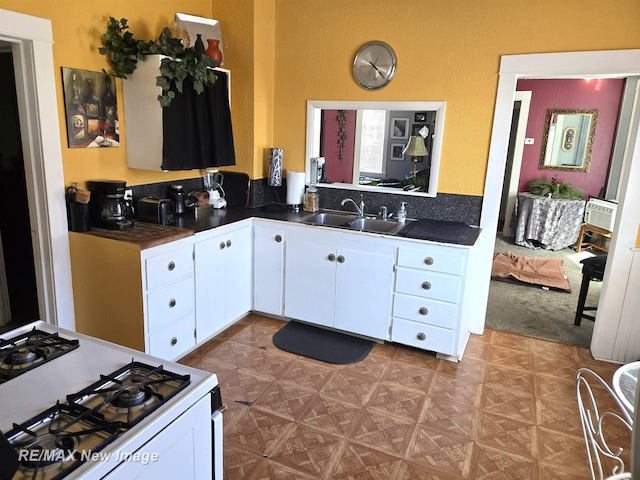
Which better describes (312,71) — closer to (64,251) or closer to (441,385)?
(64,251)

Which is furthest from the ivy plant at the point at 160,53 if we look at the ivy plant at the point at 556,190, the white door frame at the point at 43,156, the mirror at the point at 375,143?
the ivy plant at the point at 556,190

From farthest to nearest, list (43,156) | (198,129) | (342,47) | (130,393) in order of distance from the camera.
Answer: (342,47) < (198,129) < (43,156) < (130,393)

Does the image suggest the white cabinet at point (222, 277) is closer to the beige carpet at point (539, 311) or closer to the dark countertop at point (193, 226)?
the dark countertop at point (193, 226)

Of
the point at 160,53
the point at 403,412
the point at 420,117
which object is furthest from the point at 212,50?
the point at 403,412

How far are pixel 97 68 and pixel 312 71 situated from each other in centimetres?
157

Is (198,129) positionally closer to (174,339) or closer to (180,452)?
(174,339)

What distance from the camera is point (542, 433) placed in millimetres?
2311

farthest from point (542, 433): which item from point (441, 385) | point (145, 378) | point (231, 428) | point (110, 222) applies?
point (110, 222)

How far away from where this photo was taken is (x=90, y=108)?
2684 mm

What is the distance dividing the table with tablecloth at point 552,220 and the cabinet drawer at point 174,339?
4.98 m

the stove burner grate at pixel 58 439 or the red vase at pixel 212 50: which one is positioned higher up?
Result: the red vase at pixel 212 50

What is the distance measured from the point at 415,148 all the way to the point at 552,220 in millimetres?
3649

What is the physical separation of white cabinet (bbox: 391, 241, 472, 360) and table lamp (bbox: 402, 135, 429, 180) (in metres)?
0.83

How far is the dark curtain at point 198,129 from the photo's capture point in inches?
114
